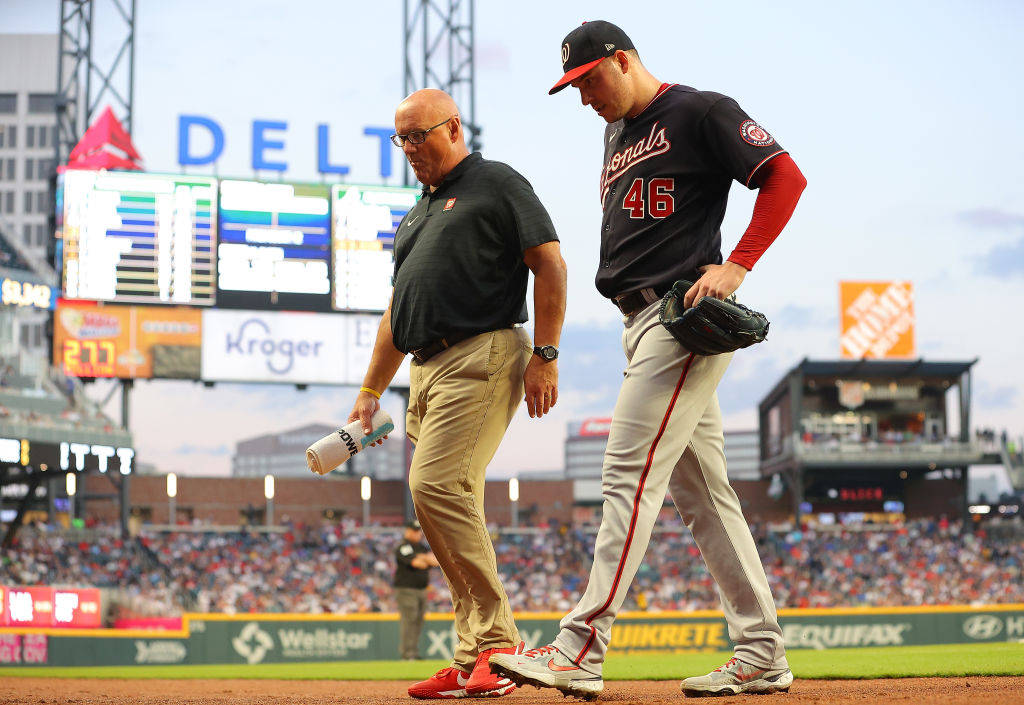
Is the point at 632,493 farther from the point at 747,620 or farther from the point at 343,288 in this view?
the point at 343,288

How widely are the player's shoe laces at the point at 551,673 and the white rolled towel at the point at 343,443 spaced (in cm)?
104

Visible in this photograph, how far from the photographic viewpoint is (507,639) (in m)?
4.16

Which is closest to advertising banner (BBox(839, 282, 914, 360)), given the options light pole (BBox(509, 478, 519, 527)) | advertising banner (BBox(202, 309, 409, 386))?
light pole (BBox(509, 478, 519, 527))

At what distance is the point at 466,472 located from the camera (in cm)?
416

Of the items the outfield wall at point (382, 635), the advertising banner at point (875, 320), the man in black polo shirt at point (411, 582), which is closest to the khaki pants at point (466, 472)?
the man in black polo shirt at point (411, 582)

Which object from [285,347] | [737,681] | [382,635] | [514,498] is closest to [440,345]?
[737,681]

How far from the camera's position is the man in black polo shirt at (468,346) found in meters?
4.14

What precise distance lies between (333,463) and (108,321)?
2525 centimetres

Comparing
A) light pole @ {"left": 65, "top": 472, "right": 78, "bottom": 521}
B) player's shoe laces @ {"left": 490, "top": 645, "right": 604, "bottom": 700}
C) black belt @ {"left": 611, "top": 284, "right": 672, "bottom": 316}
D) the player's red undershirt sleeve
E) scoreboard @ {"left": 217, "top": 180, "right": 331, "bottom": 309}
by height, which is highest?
scoreboard @ {"left": 217, "top": 180, "right": 331, "bottom": 309}

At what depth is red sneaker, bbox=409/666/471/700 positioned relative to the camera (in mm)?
4039

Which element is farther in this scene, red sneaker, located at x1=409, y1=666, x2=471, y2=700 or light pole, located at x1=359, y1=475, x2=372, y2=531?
light pole, located at x1=359, y1=475, x2=372, y2=531

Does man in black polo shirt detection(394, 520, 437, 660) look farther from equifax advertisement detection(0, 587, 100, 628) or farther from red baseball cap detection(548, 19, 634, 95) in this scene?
red baseball cap detection(548, 19, 634, 95)

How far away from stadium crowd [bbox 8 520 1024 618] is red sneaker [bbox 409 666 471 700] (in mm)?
20817

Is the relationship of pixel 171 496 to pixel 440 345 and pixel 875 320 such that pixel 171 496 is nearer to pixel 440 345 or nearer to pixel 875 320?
pixel 875 320
